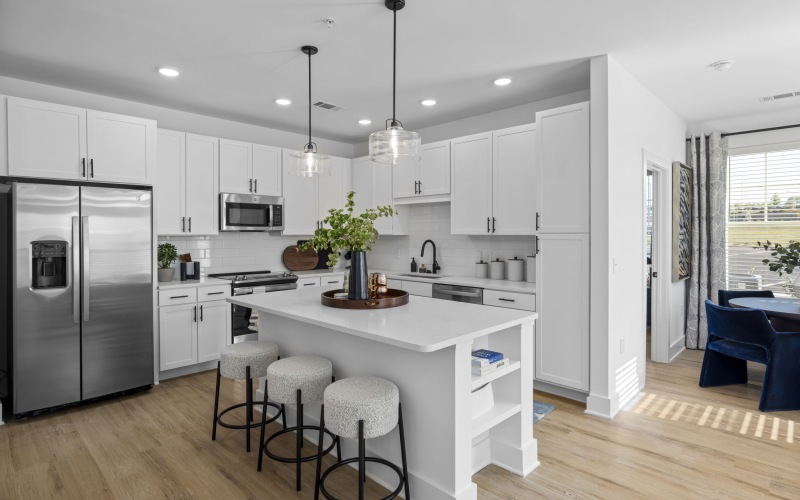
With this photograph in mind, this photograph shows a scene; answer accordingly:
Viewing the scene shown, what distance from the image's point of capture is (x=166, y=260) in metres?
4.36

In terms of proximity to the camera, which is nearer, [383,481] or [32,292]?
[383,481]

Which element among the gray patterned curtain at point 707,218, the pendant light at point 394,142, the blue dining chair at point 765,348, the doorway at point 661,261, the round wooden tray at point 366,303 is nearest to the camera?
the pendant light at point 394,142

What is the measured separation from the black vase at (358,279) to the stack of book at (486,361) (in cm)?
79

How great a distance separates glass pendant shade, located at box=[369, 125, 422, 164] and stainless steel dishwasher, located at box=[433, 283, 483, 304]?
1923mm

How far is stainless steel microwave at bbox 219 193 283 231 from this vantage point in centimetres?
473

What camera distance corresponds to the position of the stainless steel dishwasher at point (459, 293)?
4.17m

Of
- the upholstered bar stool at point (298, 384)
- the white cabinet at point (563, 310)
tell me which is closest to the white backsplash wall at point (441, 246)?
the white cabinet at point (563, 310)

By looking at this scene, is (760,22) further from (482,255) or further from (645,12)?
(482,255)

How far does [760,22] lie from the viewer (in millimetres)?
2742

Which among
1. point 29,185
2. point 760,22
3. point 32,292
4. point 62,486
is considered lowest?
point 62,486

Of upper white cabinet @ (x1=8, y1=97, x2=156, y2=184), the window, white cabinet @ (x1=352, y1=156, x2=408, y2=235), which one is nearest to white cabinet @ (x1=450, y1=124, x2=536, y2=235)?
white cabinet @ (x1=352, y1=156, x2=408, y2=235)

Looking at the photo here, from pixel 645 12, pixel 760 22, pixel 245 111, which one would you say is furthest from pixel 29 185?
pixel 760 22

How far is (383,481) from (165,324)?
107 inches

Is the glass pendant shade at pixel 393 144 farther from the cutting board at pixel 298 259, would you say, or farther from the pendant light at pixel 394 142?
the cutting board at pixel 298 259
